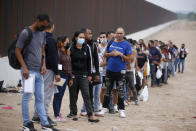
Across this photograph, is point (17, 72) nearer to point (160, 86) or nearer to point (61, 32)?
point (61, 32)

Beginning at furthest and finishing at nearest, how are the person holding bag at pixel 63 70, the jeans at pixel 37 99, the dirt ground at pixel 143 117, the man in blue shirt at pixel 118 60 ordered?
1. the man in blue shirt at pixel 118 60
2. the person holding bag at pixel 63 70
3. the dirt ground at pixel 143 117
4. the jeans at pixel 37 99

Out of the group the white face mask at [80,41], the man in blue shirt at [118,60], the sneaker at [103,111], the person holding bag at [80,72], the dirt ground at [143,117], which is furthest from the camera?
the sneaker at [103,111]

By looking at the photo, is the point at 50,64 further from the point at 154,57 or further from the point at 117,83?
the point at 154,57

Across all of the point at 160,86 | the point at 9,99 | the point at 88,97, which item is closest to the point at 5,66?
the point at 9,99

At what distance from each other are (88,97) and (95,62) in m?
0.84

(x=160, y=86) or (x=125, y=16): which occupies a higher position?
(x=125, y=16)


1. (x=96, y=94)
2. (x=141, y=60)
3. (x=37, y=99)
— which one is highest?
(x=141, y=60)

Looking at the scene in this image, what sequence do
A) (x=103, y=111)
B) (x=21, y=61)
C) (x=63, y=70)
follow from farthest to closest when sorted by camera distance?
(x=103, y=111) → (x=63, y=70) → (x=21, y=61)

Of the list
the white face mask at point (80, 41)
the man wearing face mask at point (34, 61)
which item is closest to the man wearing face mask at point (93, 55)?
the white face mask at point (80, 41)

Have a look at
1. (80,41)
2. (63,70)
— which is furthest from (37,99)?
(80,41)

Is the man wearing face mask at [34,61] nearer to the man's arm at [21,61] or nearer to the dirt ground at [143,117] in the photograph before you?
the man's arm at [21,61]

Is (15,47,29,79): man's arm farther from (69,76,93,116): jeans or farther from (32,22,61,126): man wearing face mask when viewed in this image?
(69,76,93,116): jeans

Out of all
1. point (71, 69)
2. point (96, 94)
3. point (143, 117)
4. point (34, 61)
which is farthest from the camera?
point (143, 117)

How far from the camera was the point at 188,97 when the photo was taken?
48.2 feet
